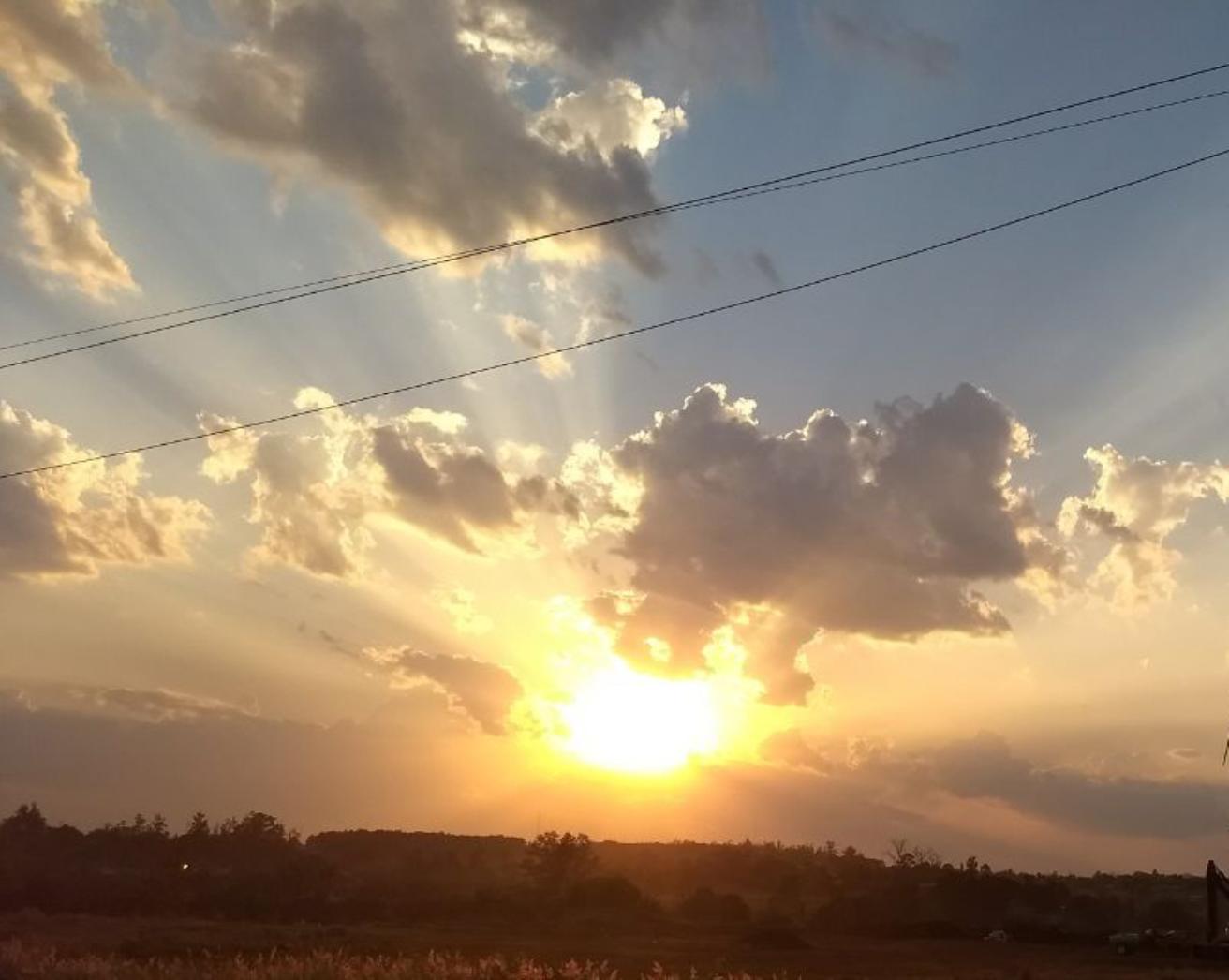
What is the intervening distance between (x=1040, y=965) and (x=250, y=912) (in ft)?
185

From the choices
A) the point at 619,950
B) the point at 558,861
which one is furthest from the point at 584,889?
the point at 619,950

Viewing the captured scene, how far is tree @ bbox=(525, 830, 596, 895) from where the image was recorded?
99.5 metres

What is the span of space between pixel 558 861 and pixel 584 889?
9344 mm

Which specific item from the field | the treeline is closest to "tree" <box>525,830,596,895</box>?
the treeline

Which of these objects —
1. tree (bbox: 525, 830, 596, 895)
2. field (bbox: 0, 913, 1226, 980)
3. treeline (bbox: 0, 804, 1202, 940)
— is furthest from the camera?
tree (bbox: 525, 830, 596, 895)

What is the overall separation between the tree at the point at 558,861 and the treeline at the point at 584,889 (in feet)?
0.39

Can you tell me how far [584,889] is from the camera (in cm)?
9106

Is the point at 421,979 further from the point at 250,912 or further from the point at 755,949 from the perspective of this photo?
the point at 250,912

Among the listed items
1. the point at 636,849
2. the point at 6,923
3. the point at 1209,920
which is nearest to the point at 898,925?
the point at 6,923

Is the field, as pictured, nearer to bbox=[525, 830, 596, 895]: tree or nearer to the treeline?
the treeline

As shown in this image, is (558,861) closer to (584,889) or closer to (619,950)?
(584,889)

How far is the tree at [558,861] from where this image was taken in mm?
99500

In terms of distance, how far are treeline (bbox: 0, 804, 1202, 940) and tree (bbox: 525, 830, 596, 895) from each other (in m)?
0.12

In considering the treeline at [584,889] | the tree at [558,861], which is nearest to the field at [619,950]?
the treeline at [584,889]
